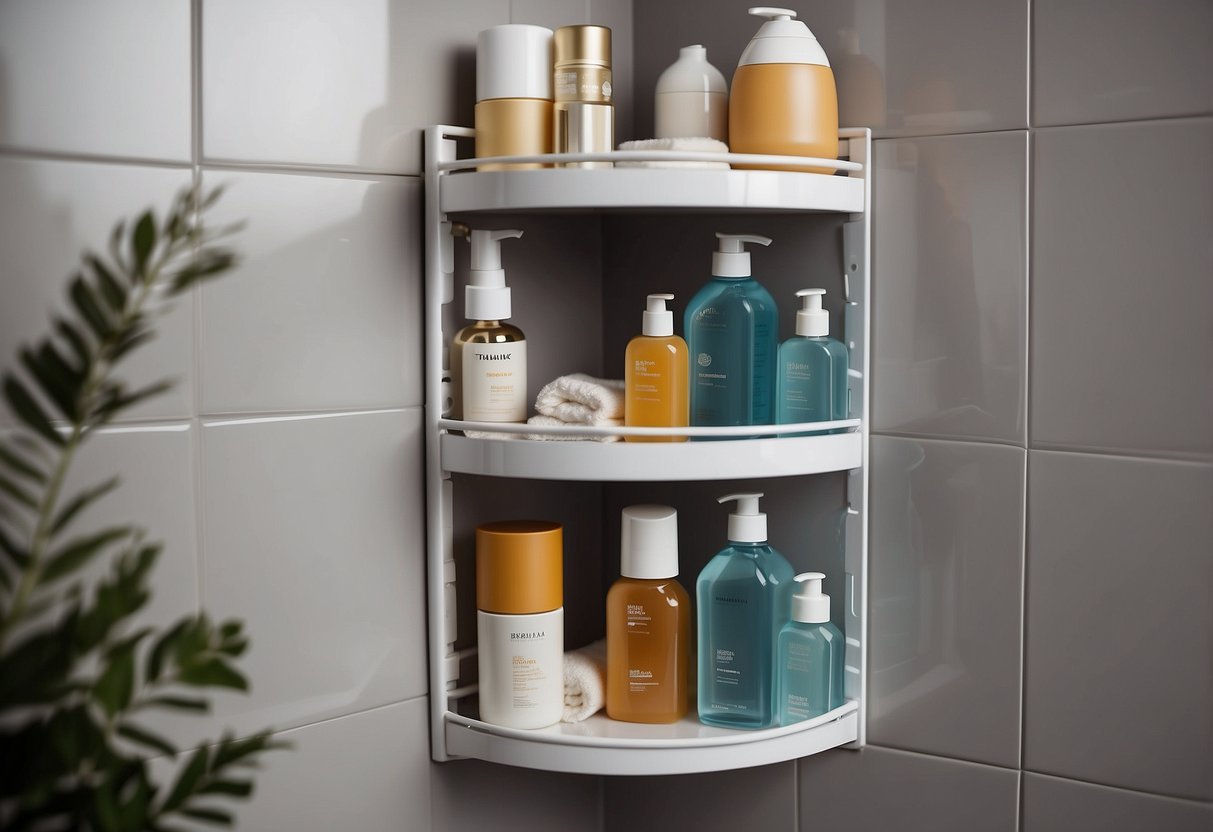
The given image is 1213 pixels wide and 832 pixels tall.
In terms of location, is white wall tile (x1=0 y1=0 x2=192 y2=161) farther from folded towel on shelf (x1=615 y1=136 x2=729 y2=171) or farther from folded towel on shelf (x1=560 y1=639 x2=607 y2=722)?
folded towel on shelf (x1=560 y1=639 x2=607 y2=722)

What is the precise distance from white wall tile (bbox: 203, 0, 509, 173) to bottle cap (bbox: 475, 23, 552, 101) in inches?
2.2

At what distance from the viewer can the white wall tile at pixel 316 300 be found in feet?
2.86

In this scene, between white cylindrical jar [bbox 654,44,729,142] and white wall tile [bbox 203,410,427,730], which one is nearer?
white wall tile [bbox 203,410,427,730]

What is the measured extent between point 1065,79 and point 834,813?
26.4 inches

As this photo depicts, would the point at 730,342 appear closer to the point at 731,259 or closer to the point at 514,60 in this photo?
the point at 731,259

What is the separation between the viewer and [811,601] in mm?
984

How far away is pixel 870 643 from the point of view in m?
1.04

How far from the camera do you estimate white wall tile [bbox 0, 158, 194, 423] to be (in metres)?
0.76

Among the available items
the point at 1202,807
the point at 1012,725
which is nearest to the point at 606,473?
the point at 1012,725

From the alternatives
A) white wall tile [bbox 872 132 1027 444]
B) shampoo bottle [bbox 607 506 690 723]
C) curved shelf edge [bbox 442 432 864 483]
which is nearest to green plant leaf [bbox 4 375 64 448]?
curved shelf edge [bbox 442 432 864 483]

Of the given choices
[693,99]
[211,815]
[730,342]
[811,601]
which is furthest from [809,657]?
[211,815]

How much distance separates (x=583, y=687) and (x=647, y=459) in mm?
233

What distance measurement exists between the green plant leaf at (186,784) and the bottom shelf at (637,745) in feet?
1.41

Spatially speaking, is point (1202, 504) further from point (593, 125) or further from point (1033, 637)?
point (593, 125)
